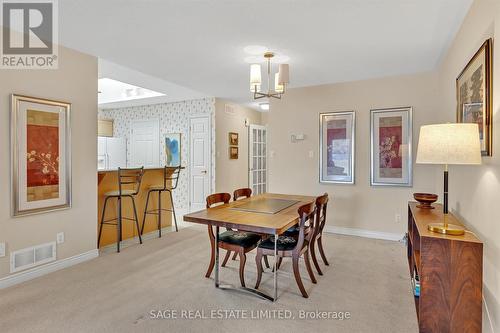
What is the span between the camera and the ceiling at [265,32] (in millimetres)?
2275

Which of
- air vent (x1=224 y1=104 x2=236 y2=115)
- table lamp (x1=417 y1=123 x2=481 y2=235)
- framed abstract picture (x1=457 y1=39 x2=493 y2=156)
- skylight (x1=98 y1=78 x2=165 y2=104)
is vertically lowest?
table lamp (x1=417 y1=123 x2=481 y2=235)

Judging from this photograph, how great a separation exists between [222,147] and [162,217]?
6.64 ft

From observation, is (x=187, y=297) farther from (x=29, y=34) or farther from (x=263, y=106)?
(x=263, y=106)

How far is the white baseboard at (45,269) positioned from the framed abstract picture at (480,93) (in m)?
3.90

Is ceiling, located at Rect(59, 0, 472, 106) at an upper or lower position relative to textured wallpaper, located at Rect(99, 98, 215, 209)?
upper

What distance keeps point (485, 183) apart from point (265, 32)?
217cm

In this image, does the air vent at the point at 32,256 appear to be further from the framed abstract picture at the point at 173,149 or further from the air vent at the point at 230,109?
the air vent at the point at 230,109

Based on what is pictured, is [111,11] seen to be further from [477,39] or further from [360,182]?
[360,182]

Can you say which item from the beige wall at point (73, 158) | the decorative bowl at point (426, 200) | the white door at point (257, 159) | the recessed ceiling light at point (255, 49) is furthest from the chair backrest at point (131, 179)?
the decorative bowl at point (426, 200)

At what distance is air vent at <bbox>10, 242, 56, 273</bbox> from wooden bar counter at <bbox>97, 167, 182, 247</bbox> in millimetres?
744

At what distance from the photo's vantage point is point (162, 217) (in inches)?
184

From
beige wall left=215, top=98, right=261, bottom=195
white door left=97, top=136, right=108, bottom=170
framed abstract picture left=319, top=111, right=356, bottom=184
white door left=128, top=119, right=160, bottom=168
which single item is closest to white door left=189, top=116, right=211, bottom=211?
beige wall left=215, top=98, right=261, bottom=195

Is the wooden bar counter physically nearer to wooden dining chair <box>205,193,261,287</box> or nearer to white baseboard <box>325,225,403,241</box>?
wooden dining chair <box>205,193,261,287</box>

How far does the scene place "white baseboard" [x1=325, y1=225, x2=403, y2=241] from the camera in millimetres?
4143
